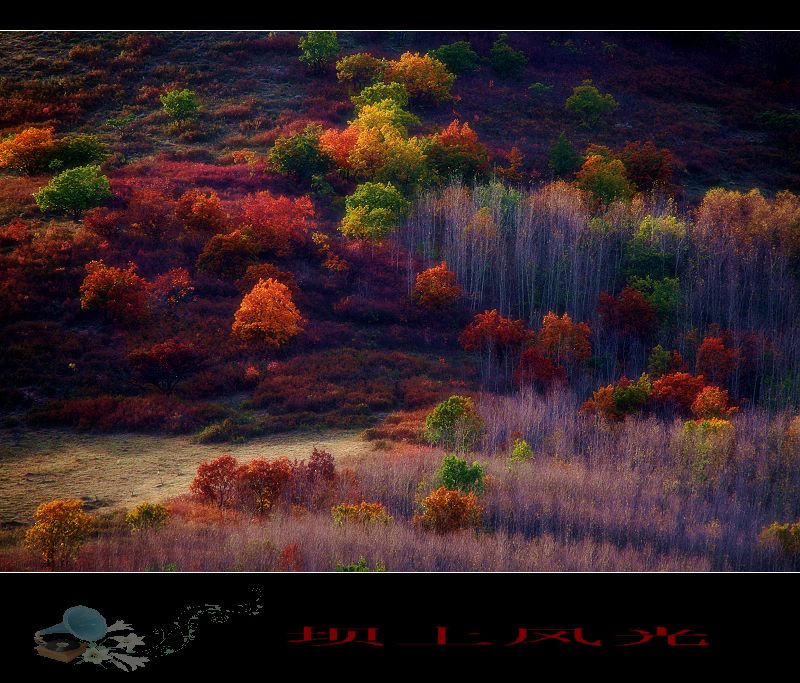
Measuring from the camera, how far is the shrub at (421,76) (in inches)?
1219

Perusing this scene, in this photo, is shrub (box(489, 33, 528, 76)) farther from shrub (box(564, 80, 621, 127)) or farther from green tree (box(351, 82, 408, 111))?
green tree (box(351, 82, 408, 111))

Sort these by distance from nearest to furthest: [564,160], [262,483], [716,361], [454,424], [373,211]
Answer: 1. [262,483]
2. [454,424]
3. [716,361]
4. [373,211]
5. [564,160]

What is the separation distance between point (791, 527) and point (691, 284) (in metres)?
11.1

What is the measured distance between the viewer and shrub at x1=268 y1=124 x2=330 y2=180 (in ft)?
86.9

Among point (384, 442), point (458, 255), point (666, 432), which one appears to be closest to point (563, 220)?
point (458, 255)

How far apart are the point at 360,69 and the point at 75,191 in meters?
13.8

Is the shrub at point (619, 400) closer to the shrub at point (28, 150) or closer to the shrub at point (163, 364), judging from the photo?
the shrub at point (163, 364)

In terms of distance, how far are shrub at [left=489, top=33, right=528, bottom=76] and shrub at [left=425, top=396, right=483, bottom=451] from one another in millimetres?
22278

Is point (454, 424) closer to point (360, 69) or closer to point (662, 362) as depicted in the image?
point (662, 362)

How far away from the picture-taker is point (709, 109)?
3134 cm

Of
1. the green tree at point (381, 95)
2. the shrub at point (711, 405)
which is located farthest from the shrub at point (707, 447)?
the green tree at point (381, 95)

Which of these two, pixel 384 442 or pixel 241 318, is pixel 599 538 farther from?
pixel 241 318

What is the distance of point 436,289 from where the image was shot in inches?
877
